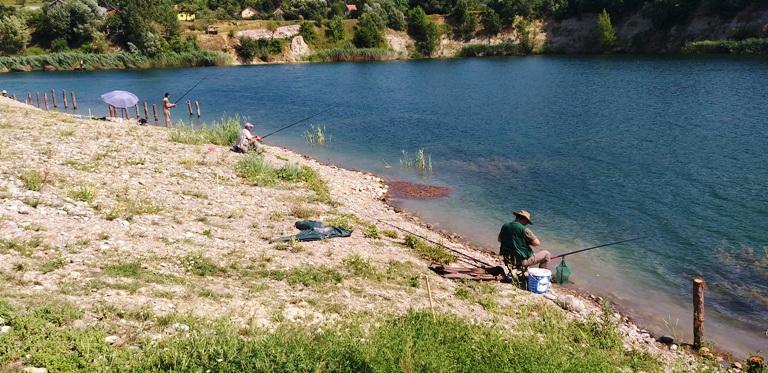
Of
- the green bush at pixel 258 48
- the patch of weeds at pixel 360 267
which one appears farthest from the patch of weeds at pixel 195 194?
the green bush at pixel 258 48

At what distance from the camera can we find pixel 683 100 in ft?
143

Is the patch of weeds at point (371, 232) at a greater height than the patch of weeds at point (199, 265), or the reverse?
the patch of weeds at point (199, 265)

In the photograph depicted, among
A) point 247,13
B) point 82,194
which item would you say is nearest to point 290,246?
point 82,194

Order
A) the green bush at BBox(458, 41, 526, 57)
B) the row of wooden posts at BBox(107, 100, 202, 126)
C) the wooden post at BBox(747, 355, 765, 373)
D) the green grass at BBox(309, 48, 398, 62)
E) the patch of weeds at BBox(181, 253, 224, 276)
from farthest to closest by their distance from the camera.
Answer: the green grass at BBox(309, 48, 398, 62) → the green bush at BBox(458, 41, 526, 57) → the row of wooden posts at BBox(107, 100, 202, 126) → the patch of weeds at BBox(181, 253, 224, 276) → the wooden post at BBox(747, 355, 765, 373)

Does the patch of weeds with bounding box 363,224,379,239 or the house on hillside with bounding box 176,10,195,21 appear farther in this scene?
the house on hillside with bounding box 176,10,195,21

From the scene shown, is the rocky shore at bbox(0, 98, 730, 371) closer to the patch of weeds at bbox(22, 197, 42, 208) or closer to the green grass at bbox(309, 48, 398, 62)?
the patch of weeds at bbox(22, 197, 42, 208)

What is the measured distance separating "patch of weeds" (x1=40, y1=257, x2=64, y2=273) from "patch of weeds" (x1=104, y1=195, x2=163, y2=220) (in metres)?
3.37

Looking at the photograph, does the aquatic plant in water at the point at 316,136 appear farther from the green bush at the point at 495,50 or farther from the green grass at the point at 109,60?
the green bush at the point at 495,50

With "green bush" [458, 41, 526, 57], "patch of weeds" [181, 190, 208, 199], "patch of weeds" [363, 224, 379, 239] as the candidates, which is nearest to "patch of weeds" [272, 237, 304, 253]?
"patch of weeds" [363, 224, 379, 239]

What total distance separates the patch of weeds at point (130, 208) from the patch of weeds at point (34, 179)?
2.21 m

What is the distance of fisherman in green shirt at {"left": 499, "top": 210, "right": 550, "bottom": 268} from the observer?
1534cm

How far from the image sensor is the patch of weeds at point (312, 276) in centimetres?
1260

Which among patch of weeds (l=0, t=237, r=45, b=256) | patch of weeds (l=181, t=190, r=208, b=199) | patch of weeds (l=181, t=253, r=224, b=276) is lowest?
patch of weeds (l=181, t=190, r=208, b=199)

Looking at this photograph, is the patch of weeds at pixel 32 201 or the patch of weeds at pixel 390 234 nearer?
the patch of weeds at pixel 32 201
